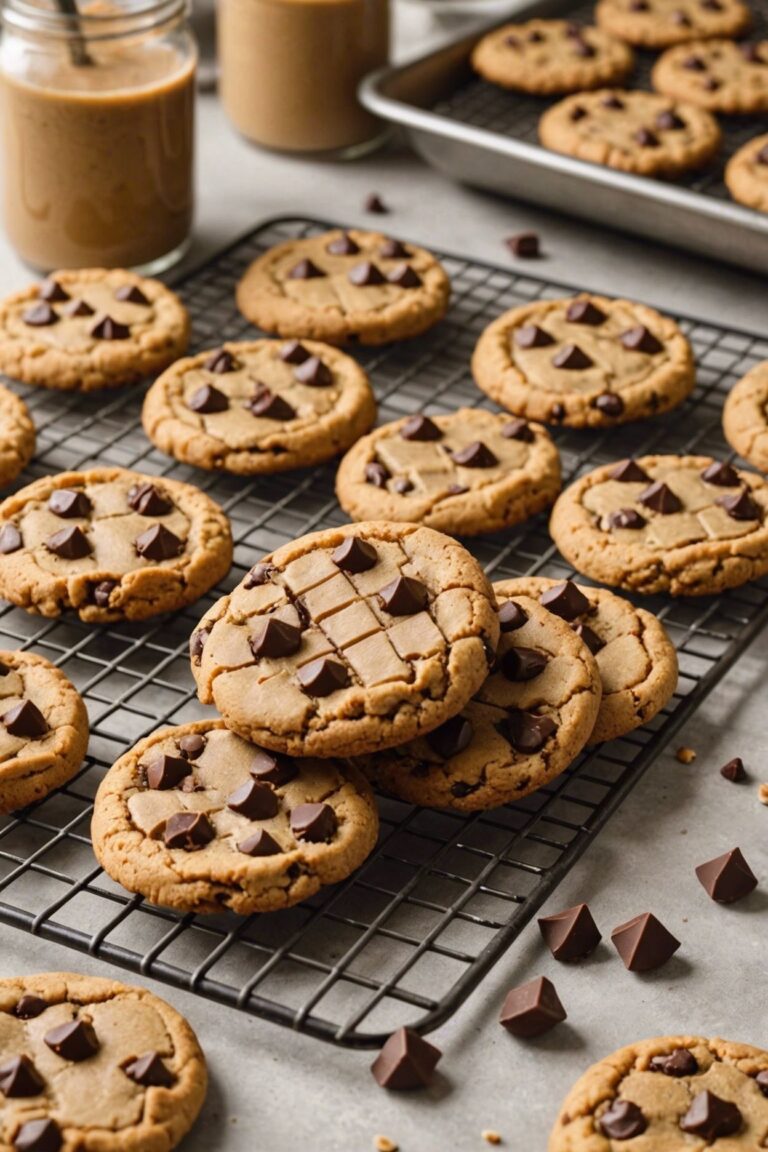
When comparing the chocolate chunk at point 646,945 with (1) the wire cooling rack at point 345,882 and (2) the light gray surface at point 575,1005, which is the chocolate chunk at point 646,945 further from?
(1) the wire cooling rack at point 345,882

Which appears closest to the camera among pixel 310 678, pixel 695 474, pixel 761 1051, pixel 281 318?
pixel 761 1051

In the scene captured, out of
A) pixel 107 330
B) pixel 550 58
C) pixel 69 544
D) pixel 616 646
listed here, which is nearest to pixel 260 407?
pixel 107 330

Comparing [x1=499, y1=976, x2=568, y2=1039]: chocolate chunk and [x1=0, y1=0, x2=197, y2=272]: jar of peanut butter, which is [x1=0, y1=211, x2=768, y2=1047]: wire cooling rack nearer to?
[x1=499, y1=976, x2=568, y2=1039]: chocolate chunk

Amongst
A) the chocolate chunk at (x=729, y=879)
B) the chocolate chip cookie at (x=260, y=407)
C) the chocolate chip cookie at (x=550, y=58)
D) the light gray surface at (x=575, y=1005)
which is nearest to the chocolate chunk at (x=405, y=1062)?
the light gray surface at (x=575, y=1005)

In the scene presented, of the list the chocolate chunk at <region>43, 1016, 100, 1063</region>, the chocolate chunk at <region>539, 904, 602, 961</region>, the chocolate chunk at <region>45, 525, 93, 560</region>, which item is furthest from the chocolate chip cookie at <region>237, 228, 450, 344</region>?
the chocolate chunk at <region>43, 1016, 100, 1063</region>

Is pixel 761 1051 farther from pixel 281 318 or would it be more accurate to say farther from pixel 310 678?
pixel 281 318

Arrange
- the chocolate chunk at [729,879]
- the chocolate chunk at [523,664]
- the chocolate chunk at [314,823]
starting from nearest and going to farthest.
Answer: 1. the chocolate chunk at [314,823]
2. the chocolate chunk at [729,879]
3. the chocolate chunk at [523,664]

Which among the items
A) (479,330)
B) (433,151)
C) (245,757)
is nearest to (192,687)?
(245,757)
